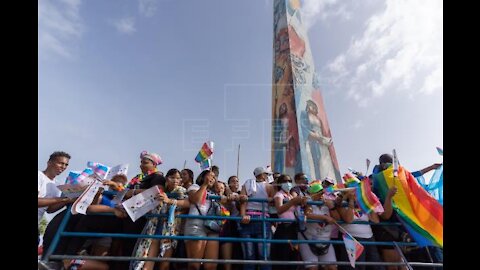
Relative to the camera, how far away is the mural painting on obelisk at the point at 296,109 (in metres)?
13.0

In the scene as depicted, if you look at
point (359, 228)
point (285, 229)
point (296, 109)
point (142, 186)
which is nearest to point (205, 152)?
point (142, 186)

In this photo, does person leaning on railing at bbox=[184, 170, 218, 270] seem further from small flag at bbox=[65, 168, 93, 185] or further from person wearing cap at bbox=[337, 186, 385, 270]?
person wearing cap at bbox=[337, 186, 385, 270]

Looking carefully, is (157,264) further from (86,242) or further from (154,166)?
(154,166)

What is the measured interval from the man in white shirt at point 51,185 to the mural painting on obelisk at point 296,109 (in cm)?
1018

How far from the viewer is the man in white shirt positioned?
2.99m

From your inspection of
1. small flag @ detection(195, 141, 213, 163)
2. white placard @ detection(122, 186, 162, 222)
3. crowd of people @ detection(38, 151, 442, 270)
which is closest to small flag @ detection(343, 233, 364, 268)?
crowd of people @ detection(38, 151, 442, 270)

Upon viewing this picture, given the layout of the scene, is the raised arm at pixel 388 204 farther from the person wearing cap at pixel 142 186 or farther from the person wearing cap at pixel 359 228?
the person wearing cap at pixel 142 186

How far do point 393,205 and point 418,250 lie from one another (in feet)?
2.32

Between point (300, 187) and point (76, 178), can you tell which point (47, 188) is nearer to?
point (76, 178)
